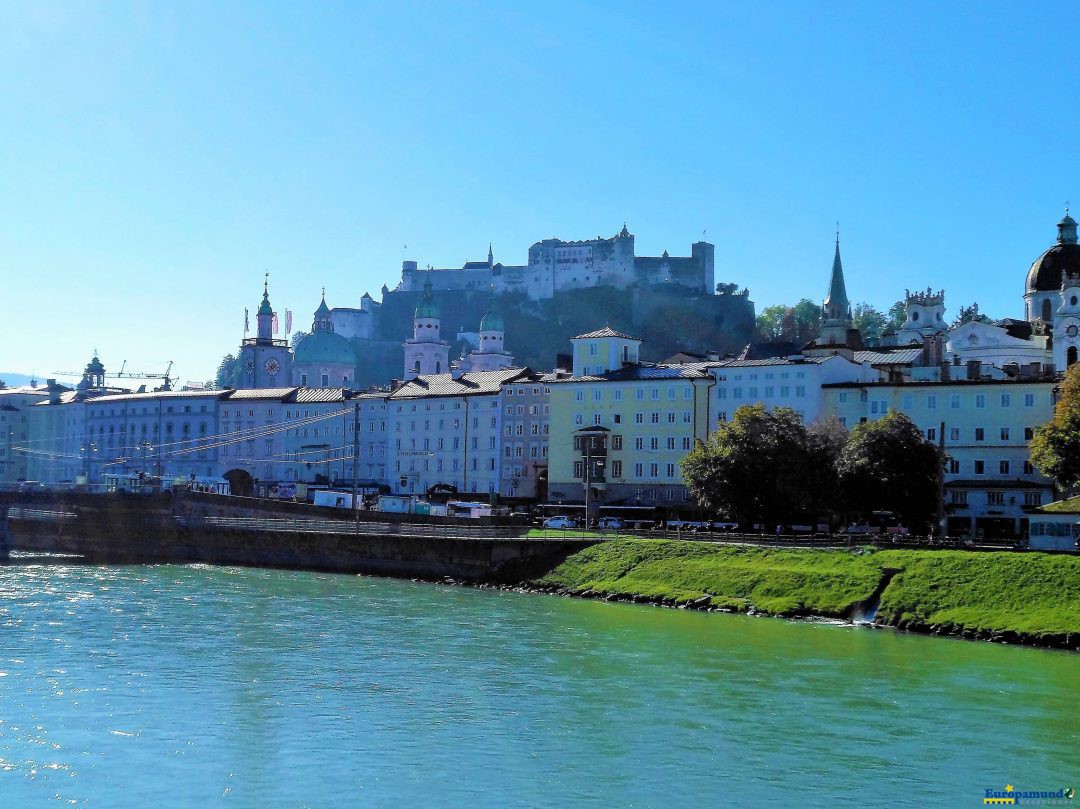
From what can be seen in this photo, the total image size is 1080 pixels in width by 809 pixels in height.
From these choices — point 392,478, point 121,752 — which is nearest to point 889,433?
point 121,752

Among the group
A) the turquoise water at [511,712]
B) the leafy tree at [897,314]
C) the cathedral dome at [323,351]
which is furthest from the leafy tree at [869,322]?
the turquoise water at [511,712]

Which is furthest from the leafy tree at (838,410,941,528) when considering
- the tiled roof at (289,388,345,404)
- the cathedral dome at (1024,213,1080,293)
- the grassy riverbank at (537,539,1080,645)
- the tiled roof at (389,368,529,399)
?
the tiled roof at (289,388,345,404)

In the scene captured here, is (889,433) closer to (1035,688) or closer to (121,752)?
(1035,688)

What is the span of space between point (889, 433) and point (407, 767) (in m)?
43.9

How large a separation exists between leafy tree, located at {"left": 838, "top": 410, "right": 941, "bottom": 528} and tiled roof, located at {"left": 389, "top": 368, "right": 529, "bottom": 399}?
4061cm

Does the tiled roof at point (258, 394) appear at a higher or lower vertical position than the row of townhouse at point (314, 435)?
higher

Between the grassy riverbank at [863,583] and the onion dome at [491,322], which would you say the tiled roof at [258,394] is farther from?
the grassy riverbank at [863,583]

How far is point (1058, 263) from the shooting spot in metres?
111

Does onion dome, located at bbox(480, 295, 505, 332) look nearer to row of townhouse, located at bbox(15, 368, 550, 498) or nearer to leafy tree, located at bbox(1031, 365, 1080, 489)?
row of townhouse, located at bbox(15, 368, 550, 498)

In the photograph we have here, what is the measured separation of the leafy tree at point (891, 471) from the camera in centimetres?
6625

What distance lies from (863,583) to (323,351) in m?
108

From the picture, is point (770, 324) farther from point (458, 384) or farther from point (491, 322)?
point (458, 384)

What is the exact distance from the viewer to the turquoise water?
27.3m

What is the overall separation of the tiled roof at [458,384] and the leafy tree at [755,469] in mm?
35185
